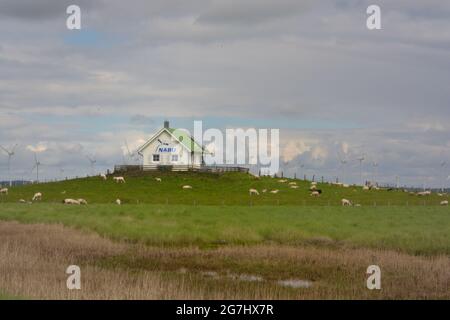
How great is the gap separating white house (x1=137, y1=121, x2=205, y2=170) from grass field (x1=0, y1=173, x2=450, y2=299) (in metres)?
41.9

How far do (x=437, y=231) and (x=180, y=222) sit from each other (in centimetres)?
1507

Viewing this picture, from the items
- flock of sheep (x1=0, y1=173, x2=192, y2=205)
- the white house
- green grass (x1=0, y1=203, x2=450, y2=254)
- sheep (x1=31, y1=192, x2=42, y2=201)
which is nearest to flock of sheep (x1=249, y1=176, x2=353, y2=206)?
flock of sheep (x1=0, y1=173, x2=192, y2=205)

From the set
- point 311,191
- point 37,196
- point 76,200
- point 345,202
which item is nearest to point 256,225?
point 345,202

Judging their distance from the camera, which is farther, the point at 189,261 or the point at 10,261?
the point at 189,261

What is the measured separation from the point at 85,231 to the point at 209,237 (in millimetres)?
7042

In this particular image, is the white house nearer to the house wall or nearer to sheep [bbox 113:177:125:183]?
the house wall

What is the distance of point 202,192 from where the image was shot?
69375 mm

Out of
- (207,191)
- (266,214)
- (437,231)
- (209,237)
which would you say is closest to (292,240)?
(209,237)

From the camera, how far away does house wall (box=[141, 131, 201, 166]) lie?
92812 mm

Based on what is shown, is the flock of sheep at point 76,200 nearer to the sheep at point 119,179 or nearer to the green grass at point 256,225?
the sheep at point 119,179
